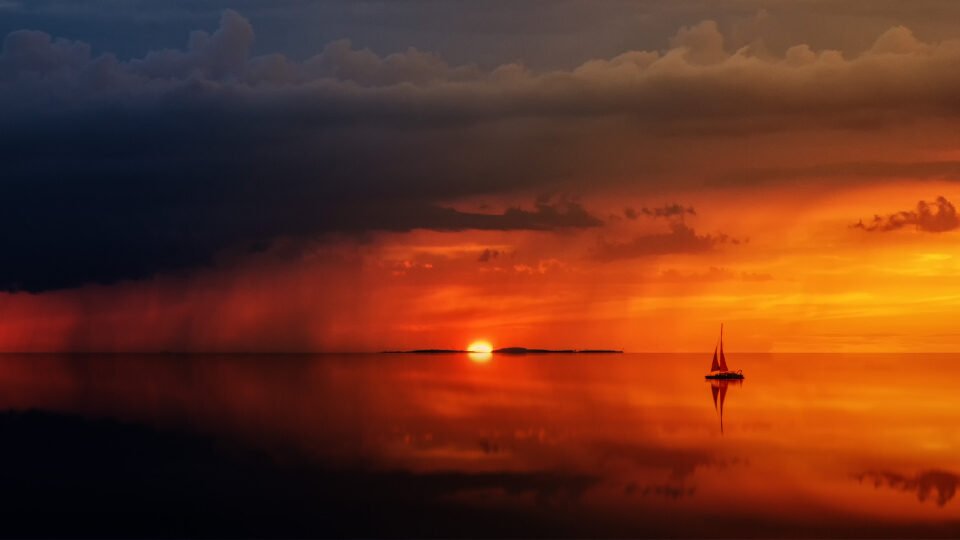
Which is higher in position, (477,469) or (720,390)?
(720,390)

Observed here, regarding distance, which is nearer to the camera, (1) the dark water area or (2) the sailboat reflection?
(1) the dark water area

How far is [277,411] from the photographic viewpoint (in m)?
101

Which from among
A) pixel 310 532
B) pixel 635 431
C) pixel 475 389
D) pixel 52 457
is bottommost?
pixel 310 532

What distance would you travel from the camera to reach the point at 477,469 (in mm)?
59281

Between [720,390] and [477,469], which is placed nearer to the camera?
[477,469]

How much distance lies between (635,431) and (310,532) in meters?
44.7

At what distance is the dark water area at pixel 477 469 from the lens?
44250 millimetres

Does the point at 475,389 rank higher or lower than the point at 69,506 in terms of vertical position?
higher

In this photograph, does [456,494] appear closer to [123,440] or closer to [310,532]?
[310,532]

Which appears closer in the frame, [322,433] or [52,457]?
[52,457]

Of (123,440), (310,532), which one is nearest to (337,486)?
(310,532)

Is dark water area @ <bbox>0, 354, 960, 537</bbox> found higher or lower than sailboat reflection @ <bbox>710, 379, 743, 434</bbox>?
lower

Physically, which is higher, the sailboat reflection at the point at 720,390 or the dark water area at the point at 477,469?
the sailboat reflection at the point at 720,390

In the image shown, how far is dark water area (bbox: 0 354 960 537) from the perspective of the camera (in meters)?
44.2
